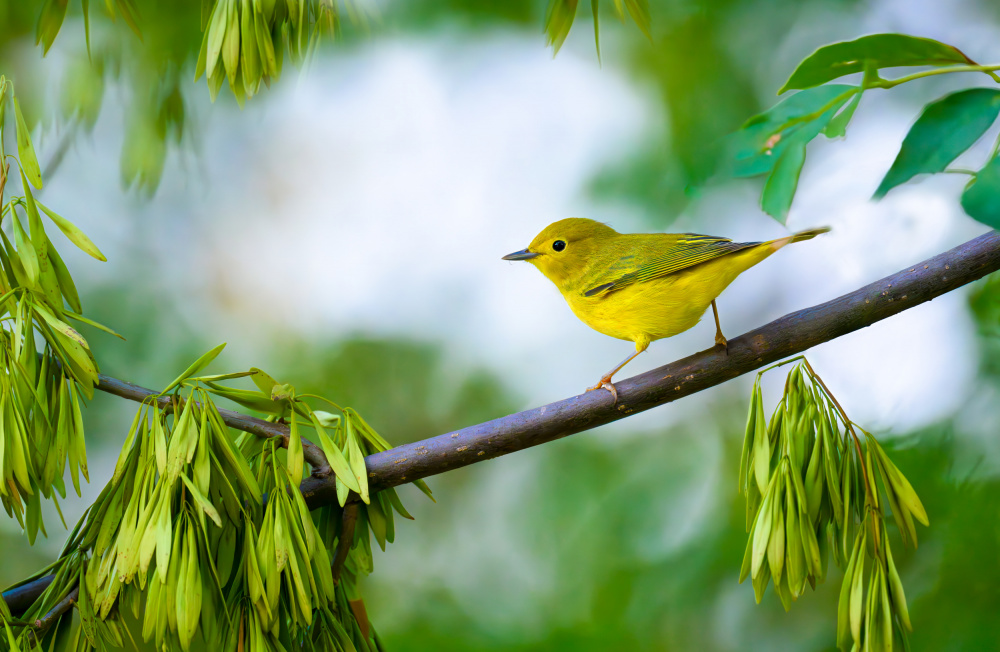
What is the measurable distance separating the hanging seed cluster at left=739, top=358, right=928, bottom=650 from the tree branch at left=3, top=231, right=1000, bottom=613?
3cm

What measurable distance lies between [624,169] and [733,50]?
30cm

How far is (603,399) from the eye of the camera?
0.60 meters

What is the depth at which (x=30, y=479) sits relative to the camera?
0.54 m

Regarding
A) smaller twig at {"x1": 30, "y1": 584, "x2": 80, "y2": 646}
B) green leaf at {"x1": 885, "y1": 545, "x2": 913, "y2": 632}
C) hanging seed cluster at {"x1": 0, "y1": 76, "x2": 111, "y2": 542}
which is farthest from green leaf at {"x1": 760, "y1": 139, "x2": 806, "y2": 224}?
smaller twig at {"x1": 30, "y1": 584, "x2": 80, "y2": 646}

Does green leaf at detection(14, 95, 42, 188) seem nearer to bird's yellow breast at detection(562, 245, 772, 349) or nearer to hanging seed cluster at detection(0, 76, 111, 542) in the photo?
hanging seed cluster at detection(0, 76, 111, 542)

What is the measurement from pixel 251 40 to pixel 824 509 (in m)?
0.65

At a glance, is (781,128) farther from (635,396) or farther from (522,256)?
(522,256)

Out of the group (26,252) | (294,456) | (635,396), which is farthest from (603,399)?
(26,252)

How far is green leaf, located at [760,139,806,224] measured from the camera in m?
0.30

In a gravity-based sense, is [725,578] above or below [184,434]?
below

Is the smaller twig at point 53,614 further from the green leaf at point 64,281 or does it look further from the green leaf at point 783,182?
the green leaf at point 783,182

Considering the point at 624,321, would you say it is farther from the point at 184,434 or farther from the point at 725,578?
the point at 725,578

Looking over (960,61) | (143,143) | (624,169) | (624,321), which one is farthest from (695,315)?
(143,143)

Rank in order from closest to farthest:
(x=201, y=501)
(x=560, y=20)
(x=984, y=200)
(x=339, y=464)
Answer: (x=984, y=200), (x=201, y=501), (x=339, y=464), (x=560, y=20)
